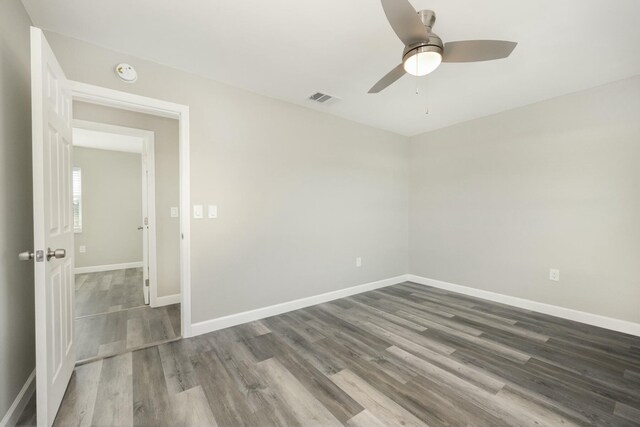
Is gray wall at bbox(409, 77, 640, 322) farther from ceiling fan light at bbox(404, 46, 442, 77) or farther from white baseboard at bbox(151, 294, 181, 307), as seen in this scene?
white baseboard at bbox(151, 294, 181, 307)

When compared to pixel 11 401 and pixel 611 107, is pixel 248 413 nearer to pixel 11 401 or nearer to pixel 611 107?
pixel 11 401

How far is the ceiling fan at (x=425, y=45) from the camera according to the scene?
54.4 inches

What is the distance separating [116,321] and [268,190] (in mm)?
2175

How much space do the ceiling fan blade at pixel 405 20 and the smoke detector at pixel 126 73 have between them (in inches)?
81.9

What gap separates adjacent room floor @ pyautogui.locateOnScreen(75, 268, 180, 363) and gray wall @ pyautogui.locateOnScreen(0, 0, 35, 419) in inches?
24.2

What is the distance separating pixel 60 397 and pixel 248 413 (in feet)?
3.77

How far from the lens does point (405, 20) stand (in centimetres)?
140

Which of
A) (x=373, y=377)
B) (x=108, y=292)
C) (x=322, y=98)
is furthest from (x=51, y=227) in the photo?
(x=108, y=292)

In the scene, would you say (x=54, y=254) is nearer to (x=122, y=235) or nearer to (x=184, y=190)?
(x=184, y=190)

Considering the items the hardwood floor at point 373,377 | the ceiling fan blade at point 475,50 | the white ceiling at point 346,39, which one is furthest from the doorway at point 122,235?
the ceiling fan blade at point 475,50

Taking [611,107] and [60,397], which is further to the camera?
[611,107]

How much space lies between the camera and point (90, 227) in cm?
532

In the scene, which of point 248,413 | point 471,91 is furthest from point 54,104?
point 471,91

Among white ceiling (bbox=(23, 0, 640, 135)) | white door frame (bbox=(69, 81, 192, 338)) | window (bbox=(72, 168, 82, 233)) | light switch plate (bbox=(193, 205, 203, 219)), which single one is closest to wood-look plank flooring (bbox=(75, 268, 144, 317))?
window (bbox=(72, 168, 82, 233))
